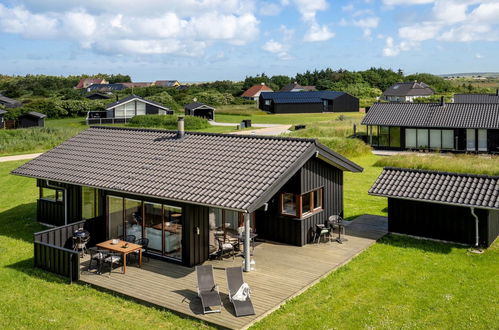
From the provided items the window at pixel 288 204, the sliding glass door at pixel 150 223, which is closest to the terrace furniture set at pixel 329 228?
the window at pixel 288 204

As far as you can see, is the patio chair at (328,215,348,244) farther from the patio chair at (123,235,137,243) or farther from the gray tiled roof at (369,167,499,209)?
the patio chair at (123,235,137,243)

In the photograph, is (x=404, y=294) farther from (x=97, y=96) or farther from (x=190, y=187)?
(x=97, y=96)

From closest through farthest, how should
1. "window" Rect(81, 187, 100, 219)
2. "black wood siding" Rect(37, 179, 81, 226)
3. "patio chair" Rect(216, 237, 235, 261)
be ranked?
1. "patio chair" Rect(216, 237, 235, 261)
2. "window" Rect(81, 187, 100, 219)
3. "black wood siding" Rect(37, 179, 81, 226)

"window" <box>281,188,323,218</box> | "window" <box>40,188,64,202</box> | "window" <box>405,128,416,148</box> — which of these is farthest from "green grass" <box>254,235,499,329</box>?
"window" <box>405,128,416,148</box>

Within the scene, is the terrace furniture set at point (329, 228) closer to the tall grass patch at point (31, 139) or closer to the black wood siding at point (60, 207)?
the black wood siding at point (60, 207)

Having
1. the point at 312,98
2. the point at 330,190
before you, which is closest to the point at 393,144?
the point at 330,190

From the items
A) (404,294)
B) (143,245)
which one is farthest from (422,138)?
(143,245)
